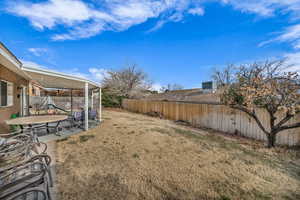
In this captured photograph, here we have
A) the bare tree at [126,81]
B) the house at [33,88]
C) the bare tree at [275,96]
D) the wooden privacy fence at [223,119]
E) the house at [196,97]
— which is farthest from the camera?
the bare tree at [126,81]

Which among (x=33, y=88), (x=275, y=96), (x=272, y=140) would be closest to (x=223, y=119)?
(x=272, y=140)

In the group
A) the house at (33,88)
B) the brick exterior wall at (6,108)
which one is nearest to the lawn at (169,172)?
the brick exterior wall at (6,108)

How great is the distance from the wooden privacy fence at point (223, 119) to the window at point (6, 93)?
33.0 ft

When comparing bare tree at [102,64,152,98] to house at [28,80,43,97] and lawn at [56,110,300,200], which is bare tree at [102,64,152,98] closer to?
house at [28,80,43,97]

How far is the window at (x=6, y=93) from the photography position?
512 centimetres

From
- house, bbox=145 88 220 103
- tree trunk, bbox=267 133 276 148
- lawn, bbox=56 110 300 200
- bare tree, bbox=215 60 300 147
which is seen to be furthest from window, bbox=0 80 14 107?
house, bbox=145 88 220 103

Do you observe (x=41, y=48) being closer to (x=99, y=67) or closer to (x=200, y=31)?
(x=99, y=67)

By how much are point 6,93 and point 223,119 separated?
1080 cm

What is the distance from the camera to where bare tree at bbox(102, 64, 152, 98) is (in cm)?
1995

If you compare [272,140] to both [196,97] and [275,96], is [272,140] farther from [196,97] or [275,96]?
[196,97]

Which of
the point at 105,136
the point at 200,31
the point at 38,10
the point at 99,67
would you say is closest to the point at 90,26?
the point at 38,10

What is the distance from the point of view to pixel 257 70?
6410 mm

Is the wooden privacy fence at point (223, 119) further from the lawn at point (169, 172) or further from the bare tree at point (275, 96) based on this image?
the lawn at point (169, 172)

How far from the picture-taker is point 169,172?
307cm
